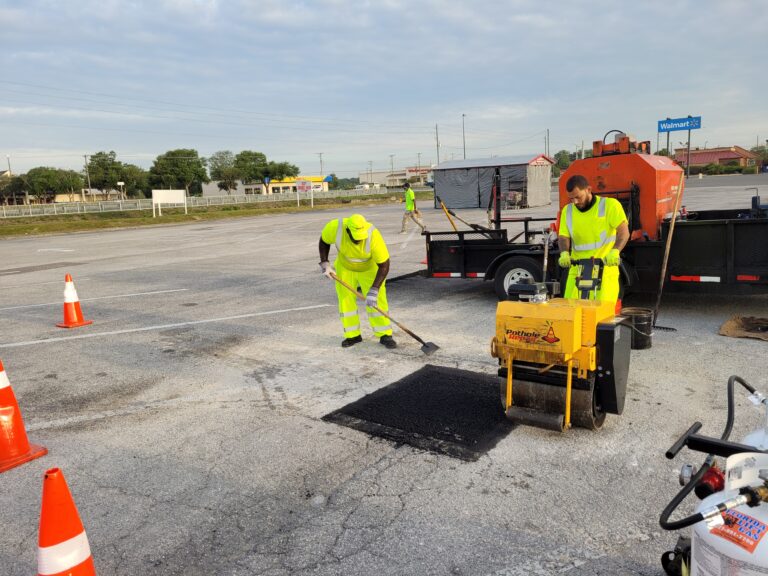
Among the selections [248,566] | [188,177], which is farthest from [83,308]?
[188,177]

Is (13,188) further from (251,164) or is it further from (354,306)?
(354,306)

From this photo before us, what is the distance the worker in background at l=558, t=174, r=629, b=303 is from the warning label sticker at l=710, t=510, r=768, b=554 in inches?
140

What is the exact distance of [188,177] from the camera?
80250 mm

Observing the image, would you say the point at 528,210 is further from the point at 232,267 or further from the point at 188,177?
the point at 188,177

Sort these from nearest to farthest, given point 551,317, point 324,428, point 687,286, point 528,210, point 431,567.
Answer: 1. point 431,567
2. point 551,317
3. point 324,428
4. point 687,286
5. point 528,210

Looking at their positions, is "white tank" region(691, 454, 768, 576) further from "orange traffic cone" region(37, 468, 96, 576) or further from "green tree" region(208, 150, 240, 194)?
"green tree" region(208, 150, 240, 194)

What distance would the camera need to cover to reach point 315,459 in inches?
152

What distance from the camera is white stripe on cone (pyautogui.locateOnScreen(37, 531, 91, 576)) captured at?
234 centimetres

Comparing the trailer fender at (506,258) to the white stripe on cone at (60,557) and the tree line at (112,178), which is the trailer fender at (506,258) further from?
the tree line at (112,178)

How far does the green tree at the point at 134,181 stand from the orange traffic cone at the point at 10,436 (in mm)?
81755

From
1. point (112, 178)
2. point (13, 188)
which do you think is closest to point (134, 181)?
point (112, 178)

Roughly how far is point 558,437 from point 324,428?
1.68 m

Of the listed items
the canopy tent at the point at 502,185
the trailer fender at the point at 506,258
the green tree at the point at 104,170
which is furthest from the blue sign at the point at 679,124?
the green tree at the point at 104,170

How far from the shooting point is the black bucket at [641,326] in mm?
5750
